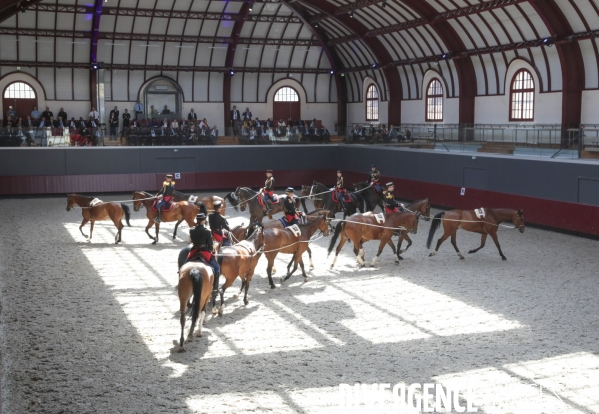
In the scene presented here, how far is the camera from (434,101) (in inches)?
1457

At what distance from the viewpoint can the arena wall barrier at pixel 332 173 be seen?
2164 centimetres

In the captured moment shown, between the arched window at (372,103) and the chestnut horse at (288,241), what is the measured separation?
27046mm

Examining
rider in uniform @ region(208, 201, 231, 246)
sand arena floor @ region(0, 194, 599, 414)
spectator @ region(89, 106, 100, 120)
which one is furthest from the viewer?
spectator @ region(89, 106, 100, 120)

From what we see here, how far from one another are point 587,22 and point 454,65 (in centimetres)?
891

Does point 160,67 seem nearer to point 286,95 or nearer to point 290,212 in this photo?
point 286,95

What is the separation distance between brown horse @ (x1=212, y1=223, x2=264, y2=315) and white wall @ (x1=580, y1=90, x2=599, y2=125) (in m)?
18.6

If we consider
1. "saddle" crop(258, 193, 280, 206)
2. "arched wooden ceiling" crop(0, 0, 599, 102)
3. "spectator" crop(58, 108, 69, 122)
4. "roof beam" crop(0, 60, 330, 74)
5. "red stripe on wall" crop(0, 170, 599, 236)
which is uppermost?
"arched wooden ceiling" crop(0, 0, 599, 102)

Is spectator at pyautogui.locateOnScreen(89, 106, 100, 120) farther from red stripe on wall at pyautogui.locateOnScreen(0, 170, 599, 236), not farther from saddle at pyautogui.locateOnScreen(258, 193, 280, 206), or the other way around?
saddle at pyautogui.locateOnScreen(258, 193, 280, 206)

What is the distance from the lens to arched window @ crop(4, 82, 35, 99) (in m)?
37.3

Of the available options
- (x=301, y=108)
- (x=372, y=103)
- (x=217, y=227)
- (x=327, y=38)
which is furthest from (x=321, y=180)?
(x=217, y=227)

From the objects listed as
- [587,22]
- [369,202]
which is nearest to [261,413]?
[369,202]

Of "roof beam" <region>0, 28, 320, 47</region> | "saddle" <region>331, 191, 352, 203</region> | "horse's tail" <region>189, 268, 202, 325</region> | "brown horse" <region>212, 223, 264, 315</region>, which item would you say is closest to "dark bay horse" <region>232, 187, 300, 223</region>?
"saddle" <region>331, 191, 352, 203</region>

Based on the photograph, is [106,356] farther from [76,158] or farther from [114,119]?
[114,119]

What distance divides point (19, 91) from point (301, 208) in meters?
19.2
